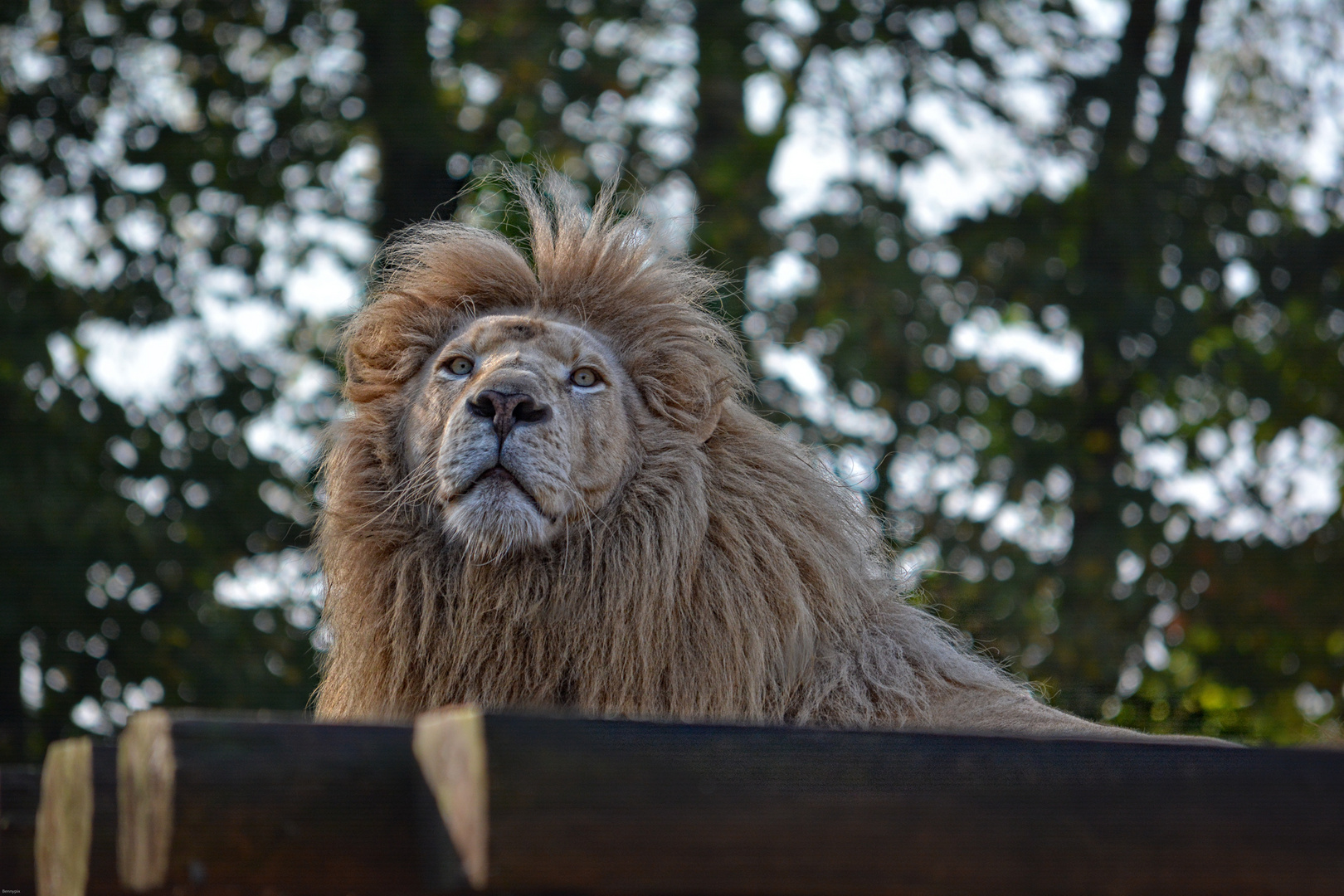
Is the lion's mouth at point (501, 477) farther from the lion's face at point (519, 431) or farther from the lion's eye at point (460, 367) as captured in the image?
the lion's eye at point (460, 367)

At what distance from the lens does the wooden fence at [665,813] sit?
1.13 meters

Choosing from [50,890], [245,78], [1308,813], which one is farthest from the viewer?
[245,78]

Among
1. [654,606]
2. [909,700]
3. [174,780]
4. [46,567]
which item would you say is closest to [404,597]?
[654,606]

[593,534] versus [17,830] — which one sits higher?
[593,534]

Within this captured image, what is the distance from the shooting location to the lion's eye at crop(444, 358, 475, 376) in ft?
9.45

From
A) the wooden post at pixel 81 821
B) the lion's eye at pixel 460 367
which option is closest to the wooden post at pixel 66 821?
the wooden post at pixel 81 821

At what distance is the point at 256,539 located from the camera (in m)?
7.44

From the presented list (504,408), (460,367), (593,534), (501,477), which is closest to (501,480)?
(501,477)

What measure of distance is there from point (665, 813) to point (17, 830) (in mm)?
1000

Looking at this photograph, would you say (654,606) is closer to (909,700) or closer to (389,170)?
(909,700)

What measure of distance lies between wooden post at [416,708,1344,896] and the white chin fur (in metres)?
1.39

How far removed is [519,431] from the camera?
2.64 m

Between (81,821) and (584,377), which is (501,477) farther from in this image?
(81,821)

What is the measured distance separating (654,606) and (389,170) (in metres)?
6.08
